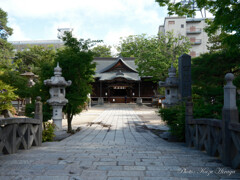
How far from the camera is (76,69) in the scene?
8391 mm

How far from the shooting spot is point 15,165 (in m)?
2.99

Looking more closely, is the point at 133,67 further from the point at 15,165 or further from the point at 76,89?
the point at 15,165

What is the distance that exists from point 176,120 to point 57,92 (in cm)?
505

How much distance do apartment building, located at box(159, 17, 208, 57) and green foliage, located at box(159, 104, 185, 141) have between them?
4039 centimetres

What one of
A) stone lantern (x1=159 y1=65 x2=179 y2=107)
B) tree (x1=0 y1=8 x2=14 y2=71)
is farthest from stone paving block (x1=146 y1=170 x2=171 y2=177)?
tree (x1=0 y1=8 x2=14 y2=71)

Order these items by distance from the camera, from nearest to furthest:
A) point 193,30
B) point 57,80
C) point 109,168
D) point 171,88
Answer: point 109,168, point 57,80, point 171,88, point 193,30

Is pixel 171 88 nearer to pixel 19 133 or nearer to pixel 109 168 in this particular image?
pixel 19 133

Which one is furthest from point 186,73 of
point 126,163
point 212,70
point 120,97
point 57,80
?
point 120,97

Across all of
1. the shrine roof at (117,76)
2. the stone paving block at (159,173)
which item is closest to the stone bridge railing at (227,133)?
the stone paving block at (159,173)

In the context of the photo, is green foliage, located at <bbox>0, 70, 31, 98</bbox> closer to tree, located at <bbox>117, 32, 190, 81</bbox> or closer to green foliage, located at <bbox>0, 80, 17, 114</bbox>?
green foliage, located at <bbox>0, 80, 17, 114</bbox>

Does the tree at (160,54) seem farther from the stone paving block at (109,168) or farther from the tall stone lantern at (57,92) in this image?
the stone paving block at (109,168)

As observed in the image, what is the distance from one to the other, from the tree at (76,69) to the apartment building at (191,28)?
38.4 meters

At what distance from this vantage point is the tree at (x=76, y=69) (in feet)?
27.6

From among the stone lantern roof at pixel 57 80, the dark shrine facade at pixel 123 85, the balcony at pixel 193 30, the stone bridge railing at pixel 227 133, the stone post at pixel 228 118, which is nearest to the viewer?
the stone bridge railing at pixel 227 133
